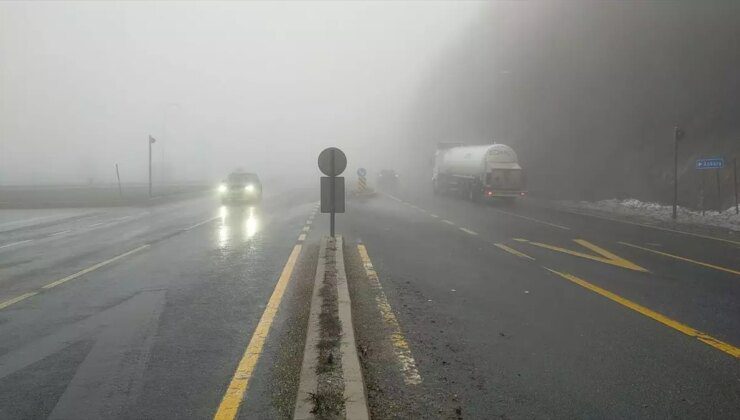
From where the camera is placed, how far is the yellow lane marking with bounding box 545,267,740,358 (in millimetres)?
5164

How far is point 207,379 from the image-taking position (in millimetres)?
4367

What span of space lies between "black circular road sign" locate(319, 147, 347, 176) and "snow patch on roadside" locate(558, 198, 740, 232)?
12424 mm

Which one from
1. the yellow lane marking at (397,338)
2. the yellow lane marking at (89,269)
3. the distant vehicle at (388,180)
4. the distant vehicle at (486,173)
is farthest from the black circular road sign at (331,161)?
the distant vehicle at (388,180)

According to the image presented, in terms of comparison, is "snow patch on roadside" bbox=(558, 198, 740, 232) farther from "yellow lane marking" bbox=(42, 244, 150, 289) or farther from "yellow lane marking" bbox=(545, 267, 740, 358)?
"yellow lane marking" bbox=(42, 244, 150, 289)

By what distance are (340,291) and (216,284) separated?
91.9 inches

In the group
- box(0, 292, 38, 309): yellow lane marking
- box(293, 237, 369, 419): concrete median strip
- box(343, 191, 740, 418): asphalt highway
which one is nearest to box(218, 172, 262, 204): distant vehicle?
box(343, 191, 740, 418): asphalt highway

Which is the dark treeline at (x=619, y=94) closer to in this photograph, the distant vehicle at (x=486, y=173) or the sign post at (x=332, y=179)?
the distant vehicle at (x=486, y=173)

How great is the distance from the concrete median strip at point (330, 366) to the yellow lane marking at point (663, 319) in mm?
3539

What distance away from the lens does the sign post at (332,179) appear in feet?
36.0

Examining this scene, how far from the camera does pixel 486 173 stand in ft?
89.9

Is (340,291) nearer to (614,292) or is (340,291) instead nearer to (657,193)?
(614,292)

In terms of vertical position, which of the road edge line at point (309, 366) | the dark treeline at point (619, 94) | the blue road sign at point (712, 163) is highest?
the dark treeline at point (619, 94)

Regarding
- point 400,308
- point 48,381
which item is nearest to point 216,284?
point 400,308

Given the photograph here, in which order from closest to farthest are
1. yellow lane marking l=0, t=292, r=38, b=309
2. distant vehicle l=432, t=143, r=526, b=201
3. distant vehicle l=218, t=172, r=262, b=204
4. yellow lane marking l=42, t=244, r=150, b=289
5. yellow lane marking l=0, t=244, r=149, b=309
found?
yellow lane marking l=0, t=292, r=38, b=309
yellow lane marking l=0, t=244, r=149, b=309
yellow lane marking l=42, t=244, r=150, b=289
distant vehicle l=432, t=143, r=526, b=201
distant vehicle l=218, t=172, r=262, b=204
